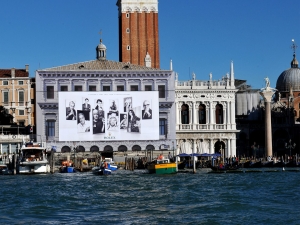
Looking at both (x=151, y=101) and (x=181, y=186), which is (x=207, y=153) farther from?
(x=181, y=186)

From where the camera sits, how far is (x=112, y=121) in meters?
65.8

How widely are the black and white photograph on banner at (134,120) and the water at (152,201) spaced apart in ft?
66.5

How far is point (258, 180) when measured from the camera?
4503 cm

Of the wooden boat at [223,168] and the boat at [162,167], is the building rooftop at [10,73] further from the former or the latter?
the boat at [162,167]

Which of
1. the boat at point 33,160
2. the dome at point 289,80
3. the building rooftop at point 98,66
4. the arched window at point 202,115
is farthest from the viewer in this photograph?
the dome at point 289,80

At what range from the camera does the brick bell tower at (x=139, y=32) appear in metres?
75.4

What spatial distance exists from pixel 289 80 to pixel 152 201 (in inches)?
2309

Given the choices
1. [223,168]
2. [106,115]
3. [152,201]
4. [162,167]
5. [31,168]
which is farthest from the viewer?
[106,115]

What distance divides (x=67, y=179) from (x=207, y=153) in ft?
76.3

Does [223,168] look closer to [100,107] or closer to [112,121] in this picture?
[112,121]

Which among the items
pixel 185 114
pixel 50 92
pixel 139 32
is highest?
pixel 139 32

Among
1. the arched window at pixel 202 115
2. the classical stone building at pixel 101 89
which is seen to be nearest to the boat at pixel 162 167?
the classical stone building at pixel 101 89

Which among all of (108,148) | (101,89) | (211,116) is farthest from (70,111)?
(211,116)

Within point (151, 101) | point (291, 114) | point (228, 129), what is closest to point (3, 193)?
point (151, 101)
